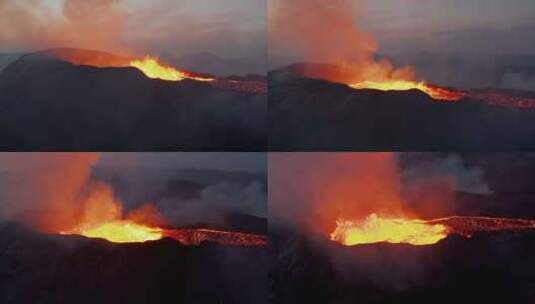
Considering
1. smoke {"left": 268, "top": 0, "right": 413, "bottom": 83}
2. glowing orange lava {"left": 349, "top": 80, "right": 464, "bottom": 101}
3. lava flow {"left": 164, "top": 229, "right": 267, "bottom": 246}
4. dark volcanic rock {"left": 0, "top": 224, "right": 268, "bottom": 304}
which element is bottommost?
dark volcanic rock {"left": 0, "top": 224, "right": 268, "bottom": 304}

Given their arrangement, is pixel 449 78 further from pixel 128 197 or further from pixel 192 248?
pixel 128 197

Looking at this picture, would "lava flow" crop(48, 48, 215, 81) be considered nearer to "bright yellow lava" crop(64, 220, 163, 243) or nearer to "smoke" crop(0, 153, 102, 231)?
"smoke" crop(0, 153, 102, 231)

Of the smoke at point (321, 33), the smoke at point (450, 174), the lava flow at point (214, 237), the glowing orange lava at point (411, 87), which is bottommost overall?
the lava flow at point (214, 237)

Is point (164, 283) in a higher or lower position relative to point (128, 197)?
lower

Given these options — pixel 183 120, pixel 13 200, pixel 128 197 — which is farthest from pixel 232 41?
pixel 13 200

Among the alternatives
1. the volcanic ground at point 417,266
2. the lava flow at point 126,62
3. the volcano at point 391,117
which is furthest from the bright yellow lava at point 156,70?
the volcanic ground at point 417,266

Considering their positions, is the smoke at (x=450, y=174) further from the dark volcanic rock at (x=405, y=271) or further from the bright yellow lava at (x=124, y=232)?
the bright yellow lava at (x=124, y=232)

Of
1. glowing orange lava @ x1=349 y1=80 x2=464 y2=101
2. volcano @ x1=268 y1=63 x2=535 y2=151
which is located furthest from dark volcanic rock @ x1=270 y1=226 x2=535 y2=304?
glowing orange lava @ x1=349 y1=80 x2=464 y2=101
